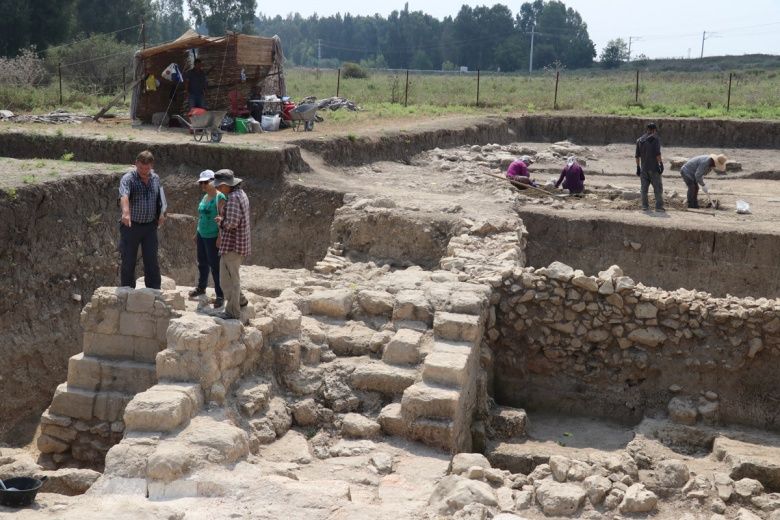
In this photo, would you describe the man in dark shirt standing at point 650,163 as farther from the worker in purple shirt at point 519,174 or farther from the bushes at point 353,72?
the bushes at point 353,72

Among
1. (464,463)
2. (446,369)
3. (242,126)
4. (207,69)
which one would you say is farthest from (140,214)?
(207,69)

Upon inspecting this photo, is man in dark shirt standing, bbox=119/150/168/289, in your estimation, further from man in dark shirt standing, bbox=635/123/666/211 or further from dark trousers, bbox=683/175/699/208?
dark trousers, bbox=683/175/699/208

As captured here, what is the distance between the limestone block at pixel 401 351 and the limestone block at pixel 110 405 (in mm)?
2238

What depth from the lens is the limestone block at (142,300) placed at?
7.84 m

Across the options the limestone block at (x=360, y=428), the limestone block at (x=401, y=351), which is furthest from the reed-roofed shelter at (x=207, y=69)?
the limestone block at (x=360, y=428)

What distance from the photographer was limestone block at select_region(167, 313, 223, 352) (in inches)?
275

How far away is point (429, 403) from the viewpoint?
7.36 metres

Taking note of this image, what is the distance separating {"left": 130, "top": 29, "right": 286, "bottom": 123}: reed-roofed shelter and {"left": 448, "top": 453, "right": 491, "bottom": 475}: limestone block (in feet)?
46.2

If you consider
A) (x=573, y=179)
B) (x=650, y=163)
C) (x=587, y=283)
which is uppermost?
(x=650, y=163)

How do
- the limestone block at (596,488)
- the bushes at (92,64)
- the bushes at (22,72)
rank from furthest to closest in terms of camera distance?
the bushes at (92,64) < the bushes at (22,72) < the limestone block at (596,488)

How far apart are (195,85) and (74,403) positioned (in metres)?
12.3

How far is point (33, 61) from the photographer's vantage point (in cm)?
2666

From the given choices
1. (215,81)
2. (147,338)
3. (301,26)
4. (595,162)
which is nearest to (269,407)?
(147,338)

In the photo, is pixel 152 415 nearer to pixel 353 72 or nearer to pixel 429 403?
pixel 429 403
